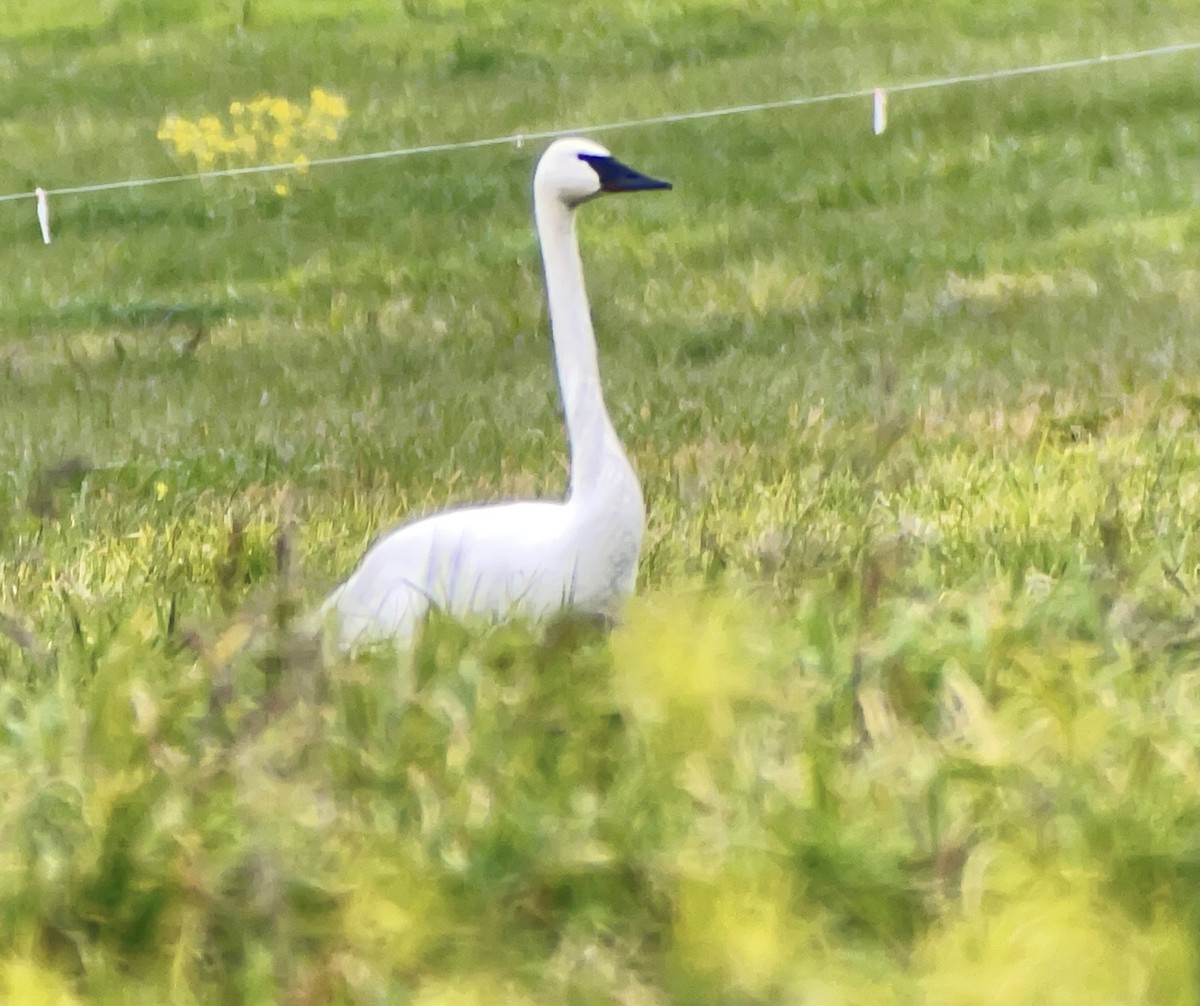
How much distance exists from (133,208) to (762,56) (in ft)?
9.53

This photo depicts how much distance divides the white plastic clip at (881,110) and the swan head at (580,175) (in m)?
5.17

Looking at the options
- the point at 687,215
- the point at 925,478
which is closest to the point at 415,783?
the point at 925,478

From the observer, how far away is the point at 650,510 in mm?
4188

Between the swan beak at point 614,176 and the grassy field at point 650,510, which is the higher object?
the swan beak at point 614,176

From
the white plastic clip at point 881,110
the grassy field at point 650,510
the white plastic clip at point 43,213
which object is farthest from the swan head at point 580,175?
the white plastic clip at point 43,213

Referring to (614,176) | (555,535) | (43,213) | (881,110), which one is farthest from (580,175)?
(43,213)

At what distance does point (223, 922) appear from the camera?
219cm

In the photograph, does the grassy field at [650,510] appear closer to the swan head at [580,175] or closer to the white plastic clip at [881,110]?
the white plastic clip at [881,110]

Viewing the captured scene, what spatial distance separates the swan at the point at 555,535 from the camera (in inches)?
128

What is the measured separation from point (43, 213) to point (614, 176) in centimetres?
574

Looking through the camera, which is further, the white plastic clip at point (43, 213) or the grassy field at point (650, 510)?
the white plastic clip at point (43, 213)

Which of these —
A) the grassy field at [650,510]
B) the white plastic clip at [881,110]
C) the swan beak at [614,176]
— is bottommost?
the grassy field at [650,510]

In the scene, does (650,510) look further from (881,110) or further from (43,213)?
(43,213)

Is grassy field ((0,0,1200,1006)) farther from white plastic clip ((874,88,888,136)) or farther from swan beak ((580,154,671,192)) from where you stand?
swan beak ((580,154,671,192))
